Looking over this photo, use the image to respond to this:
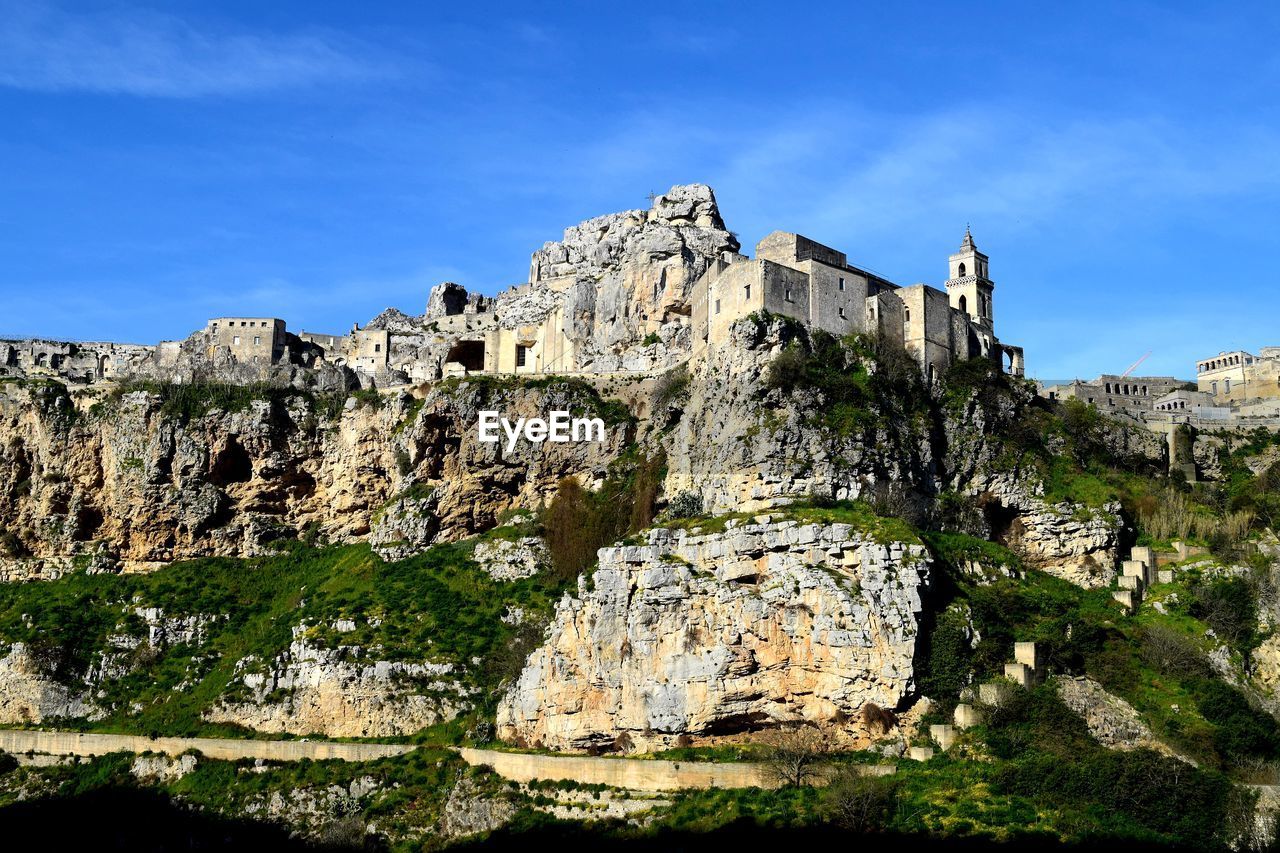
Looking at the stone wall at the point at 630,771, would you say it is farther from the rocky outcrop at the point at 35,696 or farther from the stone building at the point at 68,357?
the stone building at the point at 68,357

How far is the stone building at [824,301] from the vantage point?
2815 inches

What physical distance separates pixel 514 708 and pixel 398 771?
528cm

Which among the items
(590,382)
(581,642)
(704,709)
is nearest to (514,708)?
(581,642)

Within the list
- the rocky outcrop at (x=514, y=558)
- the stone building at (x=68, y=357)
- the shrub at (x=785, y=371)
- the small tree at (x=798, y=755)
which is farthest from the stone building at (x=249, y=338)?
the small tree at (x=798, y=755)

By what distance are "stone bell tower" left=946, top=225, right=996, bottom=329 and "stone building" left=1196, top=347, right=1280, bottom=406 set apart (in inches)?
587

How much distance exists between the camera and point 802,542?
5884 cm

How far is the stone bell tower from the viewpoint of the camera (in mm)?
86750

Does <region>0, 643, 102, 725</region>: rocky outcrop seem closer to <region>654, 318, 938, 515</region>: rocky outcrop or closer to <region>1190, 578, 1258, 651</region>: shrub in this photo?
<region>654, 318, 938, 515</region>: rocky outcrop

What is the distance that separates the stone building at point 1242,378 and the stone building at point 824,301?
20888 millimetres

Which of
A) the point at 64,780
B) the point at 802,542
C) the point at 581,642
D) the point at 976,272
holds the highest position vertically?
the point at 976,272

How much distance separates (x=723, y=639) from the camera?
57719 millimetres

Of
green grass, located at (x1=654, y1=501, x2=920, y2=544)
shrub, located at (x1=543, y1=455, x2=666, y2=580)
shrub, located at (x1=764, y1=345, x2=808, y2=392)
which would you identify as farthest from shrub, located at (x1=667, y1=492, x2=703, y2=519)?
shrub, located at (x1=764, y1=345, x2=808, y2=392)

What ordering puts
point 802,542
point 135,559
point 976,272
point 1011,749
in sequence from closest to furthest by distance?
1. point 1011,749
2. point 802,542
3. point 135,559
4. point 976,272

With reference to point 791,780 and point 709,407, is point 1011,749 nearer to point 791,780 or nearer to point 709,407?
point 791,780
